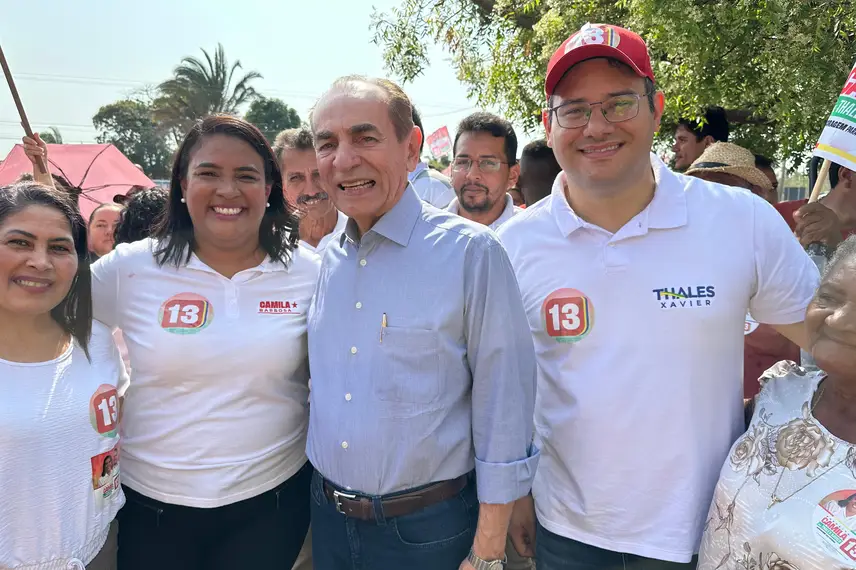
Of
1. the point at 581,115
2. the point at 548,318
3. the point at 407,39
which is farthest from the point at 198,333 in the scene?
the point at 407,39

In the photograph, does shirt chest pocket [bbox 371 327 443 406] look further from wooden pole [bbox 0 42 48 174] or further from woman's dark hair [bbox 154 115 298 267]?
wooden pole [bbox 0 42 48 174]

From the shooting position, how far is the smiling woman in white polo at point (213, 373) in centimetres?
218

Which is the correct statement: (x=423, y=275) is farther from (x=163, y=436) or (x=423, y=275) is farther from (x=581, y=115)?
(x=163, y=436)

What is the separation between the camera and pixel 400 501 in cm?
189

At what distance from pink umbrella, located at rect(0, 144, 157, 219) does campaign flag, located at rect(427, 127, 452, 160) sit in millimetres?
7671

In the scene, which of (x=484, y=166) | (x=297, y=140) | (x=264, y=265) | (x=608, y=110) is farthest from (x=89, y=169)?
(x=608, y=110)

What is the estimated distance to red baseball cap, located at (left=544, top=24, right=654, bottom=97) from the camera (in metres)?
1.95

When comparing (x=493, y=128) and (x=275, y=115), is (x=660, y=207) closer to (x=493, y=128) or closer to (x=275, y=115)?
(x=493, y=128)

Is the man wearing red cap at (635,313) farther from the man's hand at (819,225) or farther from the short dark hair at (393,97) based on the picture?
the man's hand at (819,225)

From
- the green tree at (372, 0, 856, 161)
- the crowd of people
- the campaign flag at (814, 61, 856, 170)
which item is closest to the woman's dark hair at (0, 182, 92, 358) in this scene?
the crowd of people

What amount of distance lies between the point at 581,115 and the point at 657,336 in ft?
2.41

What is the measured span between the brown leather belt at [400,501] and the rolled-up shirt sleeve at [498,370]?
0.37 feet

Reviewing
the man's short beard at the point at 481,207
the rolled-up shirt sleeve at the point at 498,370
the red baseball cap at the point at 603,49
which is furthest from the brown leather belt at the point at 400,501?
the man's short beard at the point at 481,207

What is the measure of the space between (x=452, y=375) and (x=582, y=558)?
0.74 m
